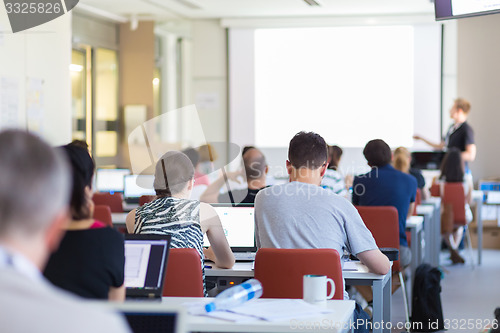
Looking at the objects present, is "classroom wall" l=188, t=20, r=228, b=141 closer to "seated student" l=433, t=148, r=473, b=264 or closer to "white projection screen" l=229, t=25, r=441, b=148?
"white projection screen" l=229, t=25, r=441, b=148

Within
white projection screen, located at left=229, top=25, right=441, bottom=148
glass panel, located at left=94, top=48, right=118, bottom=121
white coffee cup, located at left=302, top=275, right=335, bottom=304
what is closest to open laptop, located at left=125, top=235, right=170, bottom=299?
white coffee cup, located at left=302, top=275, right=335, bottom=304

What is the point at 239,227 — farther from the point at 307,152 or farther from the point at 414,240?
the point at 414,240

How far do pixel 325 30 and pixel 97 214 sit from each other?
21.1ft

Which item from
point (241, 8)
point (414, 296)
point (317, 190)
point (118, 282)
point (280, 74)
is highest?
point (241, 8)

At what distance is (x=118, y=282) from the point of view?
2.37 meters

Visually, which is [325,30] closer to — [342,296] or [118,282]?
[342,296]

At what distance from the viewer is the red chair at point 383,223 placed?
5047 millimetres

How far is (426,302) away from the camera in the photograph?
17.4ft

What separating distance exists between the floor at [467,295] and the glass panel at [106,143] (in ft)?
16.9

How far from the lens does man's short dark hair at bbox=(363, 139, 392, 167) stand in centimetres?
552

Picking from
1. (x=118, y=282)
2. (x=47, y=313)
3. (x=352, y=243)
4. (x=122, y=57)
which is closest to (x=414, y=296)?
(x=352, y=243)

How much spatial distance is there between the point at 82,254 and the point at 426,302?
3543 mm

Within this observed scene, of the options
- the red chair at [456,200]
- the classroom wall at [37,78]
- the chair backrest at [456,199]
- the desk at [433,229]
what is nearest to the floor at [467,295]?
the desk at [433,229]

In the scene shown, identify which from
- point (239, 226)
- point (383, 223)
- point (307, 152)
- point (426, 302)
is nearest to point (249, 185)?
point (383, 223)
